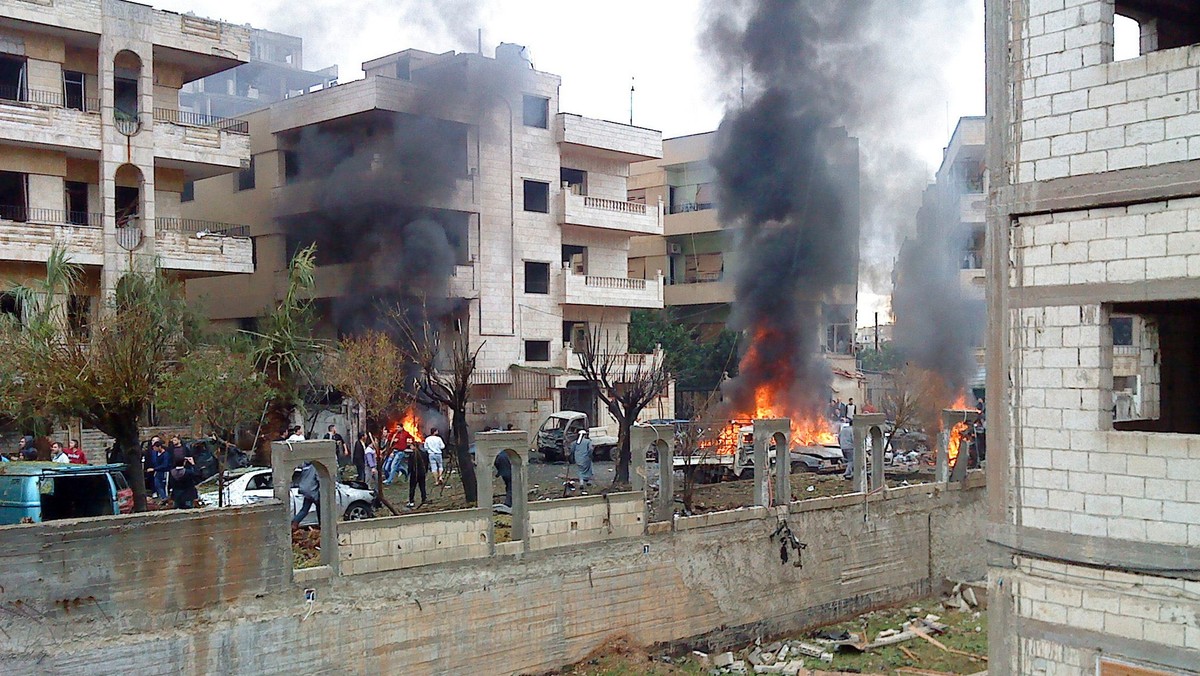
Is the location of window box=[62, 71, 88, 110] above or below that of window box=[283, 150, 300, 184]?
above

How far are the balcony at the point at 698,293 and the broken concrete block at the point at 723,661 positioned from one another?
29.4 metres

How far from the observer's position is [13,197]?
1028 inches

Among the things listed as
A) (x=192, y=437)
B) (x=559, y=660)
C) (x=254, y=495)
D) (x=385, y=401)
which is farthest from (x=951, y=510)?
(x=192, y=437)

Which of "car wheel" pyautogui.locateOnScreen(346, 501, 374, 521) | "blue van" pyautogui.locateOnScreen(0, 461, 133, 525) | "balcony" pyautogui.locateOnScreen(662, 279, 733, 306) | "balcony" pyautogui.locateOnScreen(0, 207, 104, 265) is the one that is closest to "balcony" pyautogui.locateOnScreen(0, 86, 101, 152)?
"balcony" pyautogui.locateOnScreen(0, 207, 104, 265)

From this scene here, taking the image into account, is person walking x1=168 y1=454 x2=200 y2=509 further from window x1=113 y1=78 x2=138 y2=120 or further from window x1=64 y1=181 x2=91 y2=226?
window x1=113 y1=78 x2=138 y2=120

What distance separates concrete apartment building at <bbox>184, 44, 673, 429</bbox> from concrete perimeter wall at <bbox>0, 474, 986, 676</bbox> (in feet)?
48.1

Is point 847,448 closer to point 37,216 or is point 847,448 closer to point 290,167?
point 290,167

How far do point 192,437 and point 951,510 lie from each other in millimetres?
17280

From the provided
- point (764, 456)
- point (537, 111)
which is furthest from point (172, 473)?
point (537, 111)

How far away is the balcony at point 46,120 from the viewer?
24.8 metres

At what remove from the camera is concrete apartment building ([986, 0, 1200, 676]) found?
9.87m

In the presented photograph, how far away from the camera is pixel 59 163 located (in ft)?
A: 86.3

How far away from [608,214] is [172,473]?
24033mm

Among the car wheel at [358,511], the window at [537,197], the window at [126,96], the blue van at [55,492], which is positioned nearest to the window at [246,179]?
the window at [126,96]
